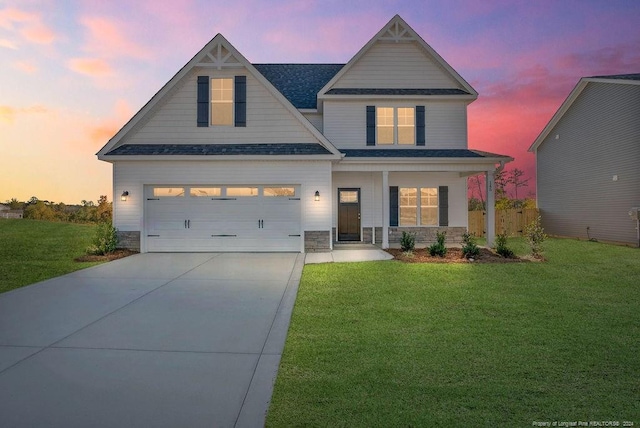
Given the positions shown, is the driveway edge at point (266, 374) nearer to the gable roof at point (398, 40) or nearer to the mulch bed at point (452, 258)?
the mulch bed at point (452, 258)

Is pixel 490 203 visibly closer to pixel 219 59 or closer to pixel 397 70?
pixel 397 70

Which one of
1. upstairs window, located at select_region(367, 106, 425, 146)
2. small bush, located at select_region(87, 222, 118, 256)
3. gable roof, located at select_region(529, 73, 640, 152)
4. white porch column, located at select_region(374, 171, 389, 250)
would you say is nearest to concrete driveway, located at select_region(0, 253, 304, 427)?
small bush, located at select_region(87, 222, 118, 256)

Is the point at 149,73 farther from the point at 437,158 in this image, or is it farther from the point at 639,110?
the point at 639,110

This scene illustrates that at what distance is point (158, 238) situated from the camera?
13.6 m

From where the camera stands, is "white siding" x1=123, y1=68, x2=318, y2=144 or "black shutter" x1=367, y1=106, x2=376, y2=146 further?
"black shutter" x1=367, y1=106, x2=376, y2=146

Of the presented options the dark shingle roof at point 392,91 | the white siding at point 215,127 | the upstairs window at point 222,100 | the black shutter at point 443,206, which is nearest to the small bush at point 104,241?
the white siding at point 215,127

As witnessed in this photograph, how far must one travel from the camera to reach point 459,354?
4.31 meters

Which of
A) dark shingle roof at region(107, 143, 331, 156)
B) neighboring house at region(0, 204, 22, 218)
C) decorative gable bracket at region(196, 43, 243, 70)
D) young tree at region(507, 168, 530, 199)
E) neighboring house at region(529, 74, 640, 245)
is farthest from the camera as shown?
young tree at region(507, 168, 530, 199)

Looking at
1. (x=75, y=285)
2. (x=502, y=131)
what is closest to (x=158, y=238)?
(x=75, y=285)

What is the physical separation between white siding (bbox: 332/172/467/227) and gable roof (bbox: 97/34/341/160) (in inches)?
101

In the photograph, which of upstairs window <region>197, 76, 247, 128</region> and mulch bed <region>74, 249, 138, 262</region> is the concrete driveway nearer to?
mulch bed <region>74, 249, 138, 262</region>

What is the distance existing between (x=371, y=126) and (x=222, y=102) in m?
5.95

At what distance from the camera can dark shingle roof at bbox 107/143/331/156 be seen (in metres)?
13.1

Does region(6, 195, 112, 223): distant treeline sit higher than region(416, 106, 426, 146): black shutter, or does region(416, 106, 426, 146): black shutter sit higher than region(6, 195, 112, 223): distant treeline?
region(416, 106, 426, 146): black shutter
